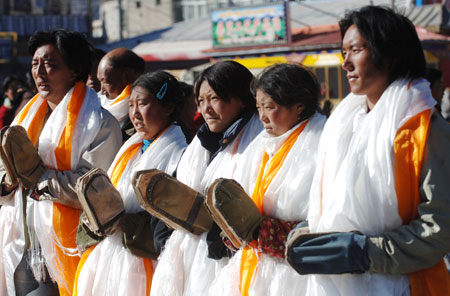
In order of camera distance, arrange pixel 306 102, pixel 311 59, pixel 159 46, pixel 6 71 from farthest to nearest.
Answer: pixel 159 46, pixel 6 71, pixel 311 59, pixel 306 102

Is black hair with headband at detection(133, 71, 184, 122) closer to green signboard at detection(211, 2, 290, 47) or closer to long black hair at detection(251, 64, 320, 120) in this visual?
long black hair at detection(251, 64, 320, 120)

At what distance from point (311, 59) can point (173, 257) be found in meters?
13.2

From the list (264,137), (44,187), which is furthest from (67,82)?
(264,137)

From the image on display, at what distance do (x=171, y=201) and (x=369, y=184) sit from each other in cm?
92

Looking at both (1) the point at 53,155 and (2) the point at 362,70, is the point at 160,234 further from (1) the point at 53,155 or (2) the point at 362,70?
(2) the point at 362,70

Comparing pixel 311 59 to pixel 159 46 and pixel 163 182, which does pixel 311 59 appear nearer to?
pixel 159 46

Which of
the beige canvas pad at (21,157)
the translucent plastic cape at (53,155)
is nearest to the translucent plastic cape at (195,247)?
the translucent plastic cape at (53,155)

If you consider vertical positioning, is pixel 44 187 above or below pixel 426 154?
below

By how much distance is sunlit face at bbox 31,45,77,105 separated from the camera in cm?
330

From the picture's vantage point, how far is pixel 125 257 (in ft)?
9.55

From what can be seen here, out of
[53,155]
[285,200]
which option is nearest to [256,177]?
[285,200]

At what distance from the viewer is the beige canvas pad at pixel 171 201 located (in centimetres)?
248

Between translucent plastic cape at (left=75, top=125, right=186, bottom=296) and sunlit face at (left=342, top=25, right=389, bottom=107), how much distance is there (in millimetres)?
1202

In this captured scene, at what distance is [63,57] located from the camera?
333 centimetres
